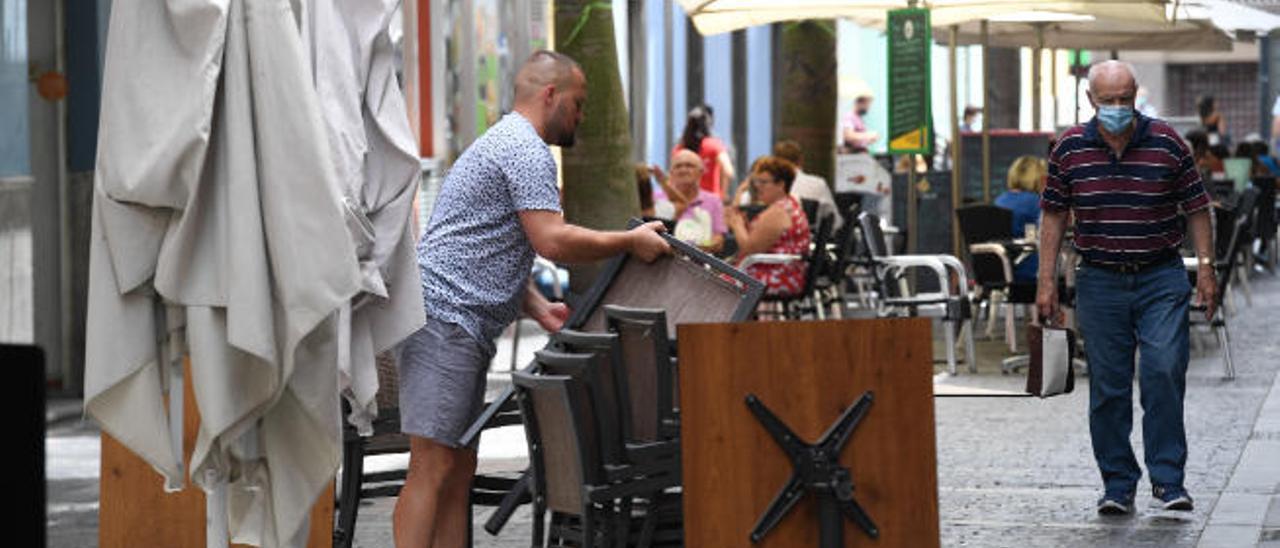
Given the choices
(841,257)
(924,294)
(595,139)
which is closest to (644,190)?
(841,257)

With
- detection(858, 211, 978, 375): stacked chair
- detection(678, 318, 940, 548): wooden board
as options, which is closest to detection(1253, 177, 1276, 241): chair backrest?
detection(858, 211, 978, 375): stacked chair

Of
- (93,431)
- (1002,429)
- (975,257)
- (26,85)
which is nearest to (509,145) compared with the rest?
(1002,429)

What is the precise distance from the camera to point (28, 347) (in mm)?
1837

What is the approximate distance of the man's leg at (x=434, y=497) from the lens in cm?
729

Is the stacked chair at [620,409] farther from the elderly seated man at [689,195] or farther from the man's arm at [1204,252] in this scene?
the elderly seated man at [689,195]

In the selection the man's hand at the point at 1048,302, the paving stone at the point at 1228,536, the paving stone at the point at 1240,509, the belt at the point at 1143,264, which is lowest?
the paving stone at the point at 1240,509

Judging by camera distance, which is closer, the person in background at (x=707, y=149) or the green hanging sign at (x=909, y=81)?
the green hanging sign at (x=909, y=81)

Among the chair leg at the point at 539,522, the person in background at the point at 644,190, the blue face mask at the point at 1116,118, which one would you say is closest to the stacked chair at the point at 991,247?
the person in background at the point at 644,190

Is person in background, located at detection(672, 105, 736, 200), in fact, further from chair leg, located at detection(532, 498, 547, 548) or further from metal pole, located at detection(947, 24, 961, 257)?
chair leg, located at detection(532, 498, 547, 548)

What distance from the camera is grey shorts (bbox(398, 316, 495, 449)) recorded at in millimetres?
7230

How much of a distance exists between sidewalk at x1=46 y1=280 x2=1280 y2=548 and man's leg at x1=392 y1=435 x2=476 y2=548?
1.73 metres

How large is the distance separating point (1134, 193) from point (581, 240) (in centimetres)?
337

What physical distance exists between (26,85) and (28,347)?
14.5m

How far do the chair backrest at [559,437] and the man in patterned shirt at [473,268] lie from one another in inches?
18.0
